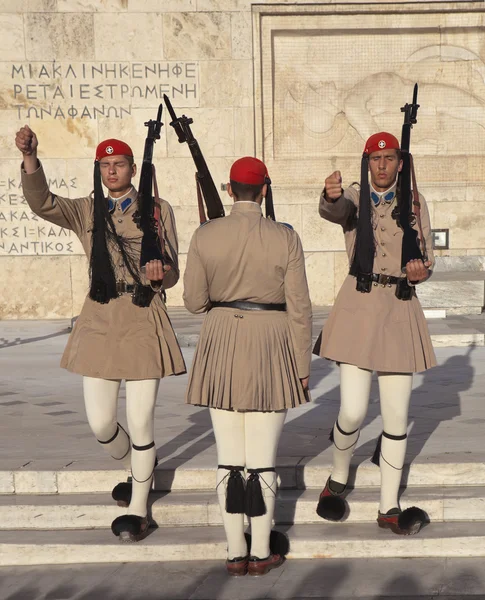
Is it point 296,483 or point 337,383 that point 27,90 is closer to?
point 337,383

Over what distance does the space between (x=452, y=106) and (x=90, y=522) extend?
10642mm

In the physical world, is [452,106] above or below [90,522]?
above

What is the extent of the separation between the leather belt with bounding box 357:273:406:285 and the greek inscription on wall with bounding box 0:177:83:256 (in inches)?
369

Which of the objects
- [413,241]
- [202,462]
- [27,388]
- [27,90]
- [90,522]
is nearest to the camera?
[413,241]

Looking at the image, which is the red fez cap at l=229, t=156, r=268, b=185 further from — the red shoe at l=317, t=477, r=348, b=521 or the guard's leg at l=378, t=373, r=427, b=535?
the red shoe at l=317, t=477, r=348, b=521

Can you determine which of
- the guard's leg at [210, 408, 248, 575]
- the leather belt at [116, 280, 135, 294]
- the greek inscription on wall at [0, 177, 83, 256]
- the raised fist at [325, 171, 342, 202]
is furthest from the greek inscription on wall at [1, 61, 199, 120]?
the guard's leg at [210, 408, 248, 575]

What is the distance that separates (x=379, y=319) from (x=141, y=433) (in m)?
1.29

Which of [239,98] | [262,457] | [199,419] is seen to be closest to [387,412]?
[262,457]

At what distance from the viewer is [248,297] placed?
4.50 meters

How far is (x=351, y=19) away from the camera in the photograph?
554 inches

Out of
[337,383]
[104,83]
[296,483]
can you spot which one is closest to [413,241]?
[296,483]

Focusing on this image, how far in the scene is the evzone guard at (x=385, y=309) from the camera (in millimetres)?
4879

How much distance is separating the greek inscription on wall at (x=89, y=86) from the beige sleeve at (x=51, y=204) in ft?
29.2

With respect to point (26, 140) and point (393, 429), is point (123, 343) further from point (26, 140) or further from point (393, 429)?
point (393, 429)
